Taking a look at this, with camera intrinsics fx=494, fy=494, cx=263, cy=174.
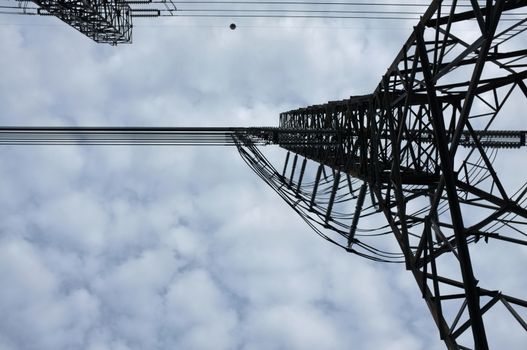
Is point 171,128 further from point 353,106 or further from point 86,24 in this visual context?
point 86,24

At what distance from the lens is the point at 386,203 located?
11.1 meters

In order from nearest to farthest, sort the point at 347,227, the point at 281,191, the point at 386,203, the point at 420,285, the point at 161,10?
the point at 420,285 → the point at 386,203 → the point at 347,227 → the point at 281,191 → the point at 161,10

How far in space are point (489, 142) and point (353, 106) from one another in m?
12.1

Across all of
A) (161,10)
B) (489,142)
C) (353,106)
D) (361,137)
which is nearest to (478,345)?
(361,137)

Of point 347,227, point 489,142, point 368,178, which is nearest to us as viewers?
point 368,178

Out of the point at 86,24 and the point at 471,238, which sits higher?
the point at 86,24

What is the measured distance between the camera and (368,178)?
39.9ft

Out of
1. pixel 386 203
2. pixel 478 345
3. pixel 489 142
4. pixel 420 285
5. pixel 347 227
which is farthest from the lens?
pixel 489 142

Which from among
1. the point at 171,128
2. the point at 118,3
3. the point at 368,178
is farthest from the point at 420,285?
the point at 118,3

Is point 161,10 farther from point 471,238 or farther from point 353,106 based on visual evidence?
point 471,238

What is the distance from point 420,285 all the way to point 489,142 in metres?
16.6

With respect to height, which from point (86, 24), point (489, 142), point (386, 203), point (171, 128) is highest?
point (86, 24)

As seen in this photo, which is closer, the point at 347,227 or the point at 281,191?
the point at 347,227

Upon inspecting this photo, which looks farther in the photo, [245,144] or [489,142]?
[489,142]
